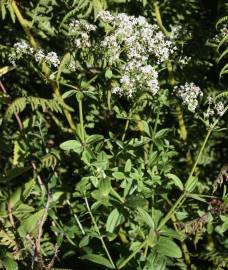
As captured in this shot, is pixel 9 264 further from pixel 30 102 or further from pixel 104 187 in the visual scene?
pixel 30 102

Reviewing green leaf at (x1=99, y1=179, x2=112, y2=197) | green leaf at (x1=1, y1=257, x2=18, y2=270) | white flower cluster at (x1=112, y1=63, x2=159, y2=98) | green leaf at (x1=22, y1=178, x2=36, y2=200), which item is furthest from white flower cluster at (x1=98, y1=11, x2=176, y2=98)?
green leaf at (x1=1, y1=257, x2=18, y2=270)

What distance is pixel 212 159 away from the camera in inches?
158

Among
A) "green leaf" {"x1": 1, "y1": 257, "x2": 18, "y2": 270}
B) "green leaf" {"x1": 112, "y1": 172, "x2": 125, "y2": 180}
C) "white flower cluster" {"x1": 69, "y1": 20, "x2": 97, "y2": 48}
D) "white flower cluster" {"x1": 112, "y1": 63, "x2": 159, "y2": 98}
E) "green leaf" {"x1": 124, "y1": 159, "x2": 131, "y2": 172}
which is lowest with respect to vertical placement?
"green leaf" {"x1": 1, "y1": 257, "x2": 18, "y2": 270}

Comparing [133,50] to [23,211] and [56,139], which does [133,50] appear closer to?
[23,211]

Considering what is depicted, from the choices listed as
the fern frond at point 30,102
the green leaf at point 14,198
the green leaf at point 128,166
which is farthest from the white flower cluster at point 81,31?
the green leaf at point 14,198

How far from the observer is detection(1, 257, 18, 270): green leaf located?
2.59 meters

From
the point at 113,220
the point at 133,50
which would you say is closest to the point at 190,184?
the point at 113,220

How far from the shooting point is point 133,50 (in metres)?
2.71

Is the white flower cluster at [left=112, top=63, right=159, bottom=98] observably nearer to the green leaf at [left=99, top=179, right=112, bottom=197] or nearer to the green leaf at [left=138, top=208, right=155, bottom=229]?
the green leaf at [left=99, top=179, right=112, bottom=197]

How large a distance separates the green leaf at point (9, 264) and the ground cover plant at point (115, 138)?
0.4 inches

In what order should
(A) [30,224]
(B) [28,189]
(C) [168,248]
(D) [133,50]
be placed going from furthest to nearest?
(B) [28,189] < (A) [30,224] < (D) [133,50] < (C) [168,248]

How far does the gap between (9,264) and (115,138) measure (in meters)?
0.96

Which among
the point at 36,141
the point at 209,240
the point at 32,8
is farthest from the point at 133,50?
the point at 209,240

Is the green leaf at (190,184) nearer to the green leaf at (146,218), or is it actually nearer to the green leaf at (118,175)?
the green leaf at (146,218)
